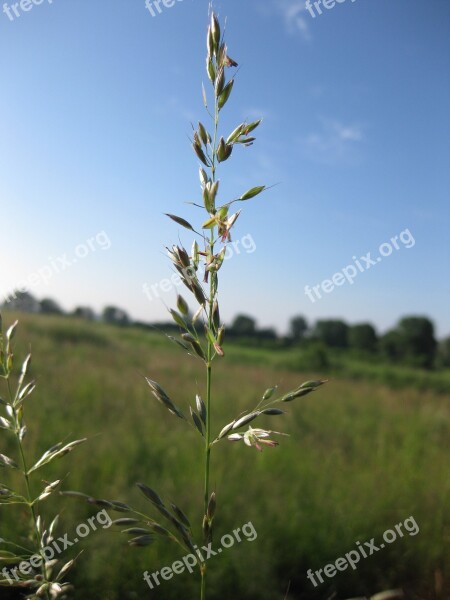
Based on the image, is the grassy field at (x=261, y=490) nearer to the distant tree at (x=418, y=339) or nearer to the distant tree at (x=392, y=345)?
the distant tree at (x=418, y=339)

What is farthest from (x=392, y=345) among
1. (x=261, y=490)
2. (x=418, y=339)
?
(x=261, y=490)

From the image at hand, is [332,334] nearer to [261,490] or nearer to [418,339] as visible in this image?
[418,339]

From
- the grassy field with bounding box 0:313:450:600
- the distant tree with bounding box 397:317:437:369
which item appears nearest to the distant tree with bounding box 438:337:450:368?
the distant tree with bounding box 397:317:437:369

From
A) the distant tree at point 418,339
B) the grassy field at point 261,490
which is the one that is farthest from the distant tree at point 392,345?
the grassy field at point 261,490

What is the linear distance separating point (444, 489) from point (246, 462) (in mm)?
1801

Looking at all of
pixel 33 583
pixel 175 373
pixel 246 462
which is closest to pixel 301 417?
pixel 246 462

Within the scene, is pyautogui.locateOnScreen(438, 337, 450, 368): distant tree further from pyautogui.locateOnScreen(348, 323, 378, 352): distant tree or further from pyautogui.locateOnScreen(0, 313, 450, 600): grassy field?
pyautogui.locateOnScreen(0, 313, 450, 600): grassy field

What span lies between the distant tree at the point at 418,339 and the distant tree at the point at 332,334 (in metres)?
4.10

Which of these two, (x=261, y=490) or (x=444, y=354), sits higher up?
(x=261, y=490)

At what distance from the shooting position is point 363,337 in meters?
33.2

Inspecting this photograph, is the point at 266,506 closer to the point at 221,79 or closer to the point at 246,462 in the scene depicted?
the point at 246,462

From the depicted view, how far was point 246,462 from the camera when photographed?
4.25 meters

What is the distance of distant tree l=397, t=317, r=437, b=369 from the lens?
2943cm

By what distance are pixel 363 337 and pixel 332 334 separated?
301 centimetres
